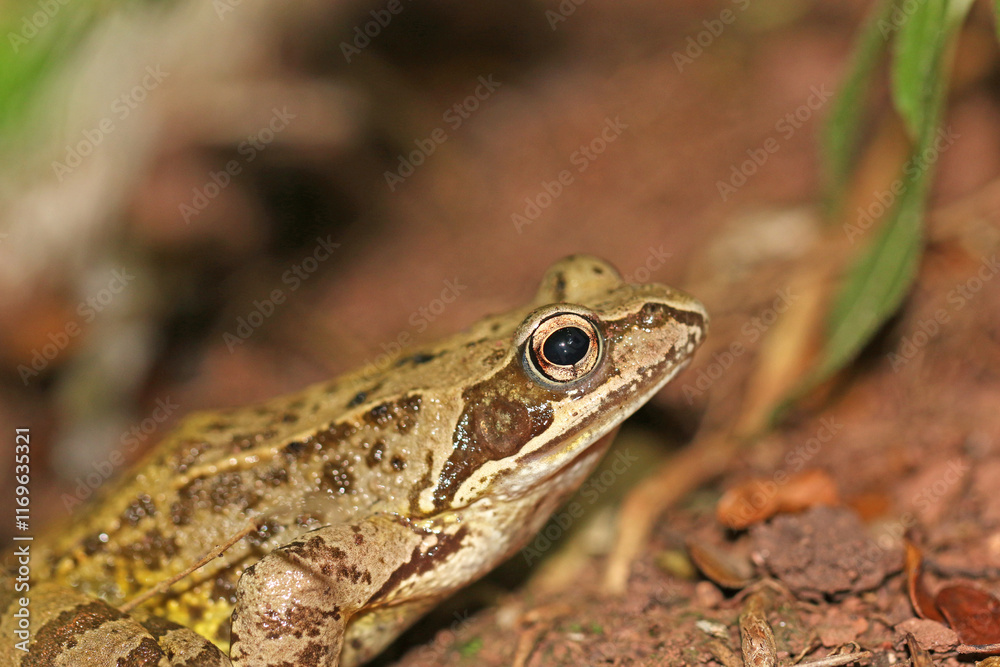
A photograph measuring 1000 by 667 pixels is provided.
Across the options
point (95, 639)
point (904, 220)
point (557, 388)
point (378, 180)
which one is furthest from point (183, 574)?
point (378, 180)

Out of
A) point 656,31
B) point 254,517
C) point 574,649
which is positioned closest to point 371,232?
point 656,31

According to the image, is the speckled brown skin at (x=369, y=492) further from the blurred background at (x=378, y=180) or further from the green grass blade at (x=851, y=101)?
the green grass blade at (x=851, y=101)

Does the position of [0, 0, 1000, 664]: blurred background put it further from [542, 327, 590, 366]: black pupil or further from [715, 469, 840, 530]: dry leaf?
[542, 327, 590, 366]: black pupil

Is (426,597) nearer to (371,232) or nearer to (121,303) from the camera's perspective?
(121,303)

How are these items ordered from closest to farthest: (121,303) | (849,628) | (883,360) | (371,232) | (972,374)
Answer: (849,628) → (972,374) → (883,360) → (121,303) → (371,232)

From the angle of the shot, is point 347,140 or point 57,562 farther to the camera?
point 347,140

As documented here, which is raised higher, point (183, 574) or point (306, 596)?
point (183, 574)

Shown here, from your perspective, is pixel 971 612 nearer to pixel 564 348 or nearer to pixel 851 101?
pixel 564 348
